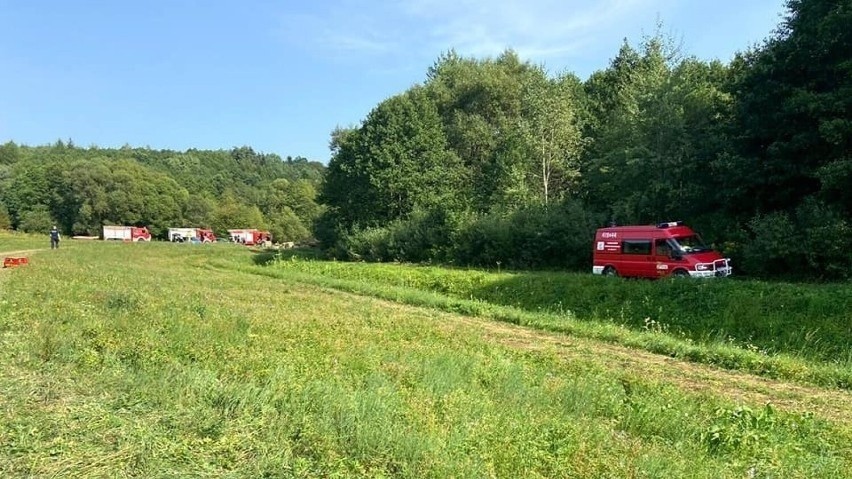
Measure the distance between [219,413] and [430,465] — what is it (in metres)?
2.15

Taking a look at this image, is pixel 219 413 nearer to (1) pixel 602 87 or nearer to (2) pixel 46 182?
(1) pixel 602 87

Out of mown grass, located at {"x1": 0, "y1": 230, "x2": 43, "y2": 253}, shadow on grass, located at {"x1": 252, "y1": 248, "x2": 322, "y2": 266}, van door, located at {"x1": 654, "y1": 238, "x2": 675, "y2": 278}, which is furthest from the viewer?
mown grass, located at {"x1": 0, "y1": 230, "x2": 43, "y2": 253}

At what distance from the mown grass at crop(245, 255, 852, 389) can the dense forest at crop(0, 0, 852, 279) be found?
531 cm

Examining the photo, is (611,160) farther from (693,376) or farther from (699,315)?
(693,376)

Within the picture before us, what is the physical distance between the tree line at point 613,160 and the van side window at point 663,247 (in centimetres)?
279

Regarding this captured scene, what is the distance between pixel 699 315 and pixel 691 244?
6.51 meters

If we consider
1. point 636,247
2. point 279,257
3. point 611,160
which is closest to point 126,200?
point 279,257

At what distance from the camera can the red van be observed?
20.3 metres

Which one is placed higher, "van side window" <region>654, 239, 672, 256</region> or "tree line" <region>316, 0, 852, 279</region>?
"tree line" <region>316, 0, 852, 279</region>

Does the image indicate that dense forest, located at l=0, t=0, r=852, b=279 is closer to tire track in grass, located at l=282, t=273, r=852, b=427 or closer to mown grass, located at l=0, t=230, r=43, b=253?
tire track in grass, located at l=282, t=273, r=852, b=427

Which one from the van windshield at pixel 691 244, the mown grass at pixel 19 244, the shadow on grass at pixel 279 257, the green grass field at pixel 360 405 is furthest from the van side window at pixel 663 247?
the mown grass at pixel 19 244

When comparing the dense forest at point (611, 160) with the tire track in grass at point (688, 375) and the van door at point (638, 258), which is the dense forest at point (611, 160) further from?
the tire track in grass at point (688, 375)

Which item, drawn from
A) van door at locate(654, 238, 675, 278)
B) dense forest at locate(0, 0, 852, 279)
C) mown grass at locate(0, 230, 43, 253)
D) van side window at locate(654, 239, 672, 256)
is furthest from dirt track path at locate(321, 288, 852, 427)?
mown grass at locate(0, 230, 43, 253)

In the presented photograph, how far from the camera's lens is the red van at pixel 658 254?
20328 millimetres
